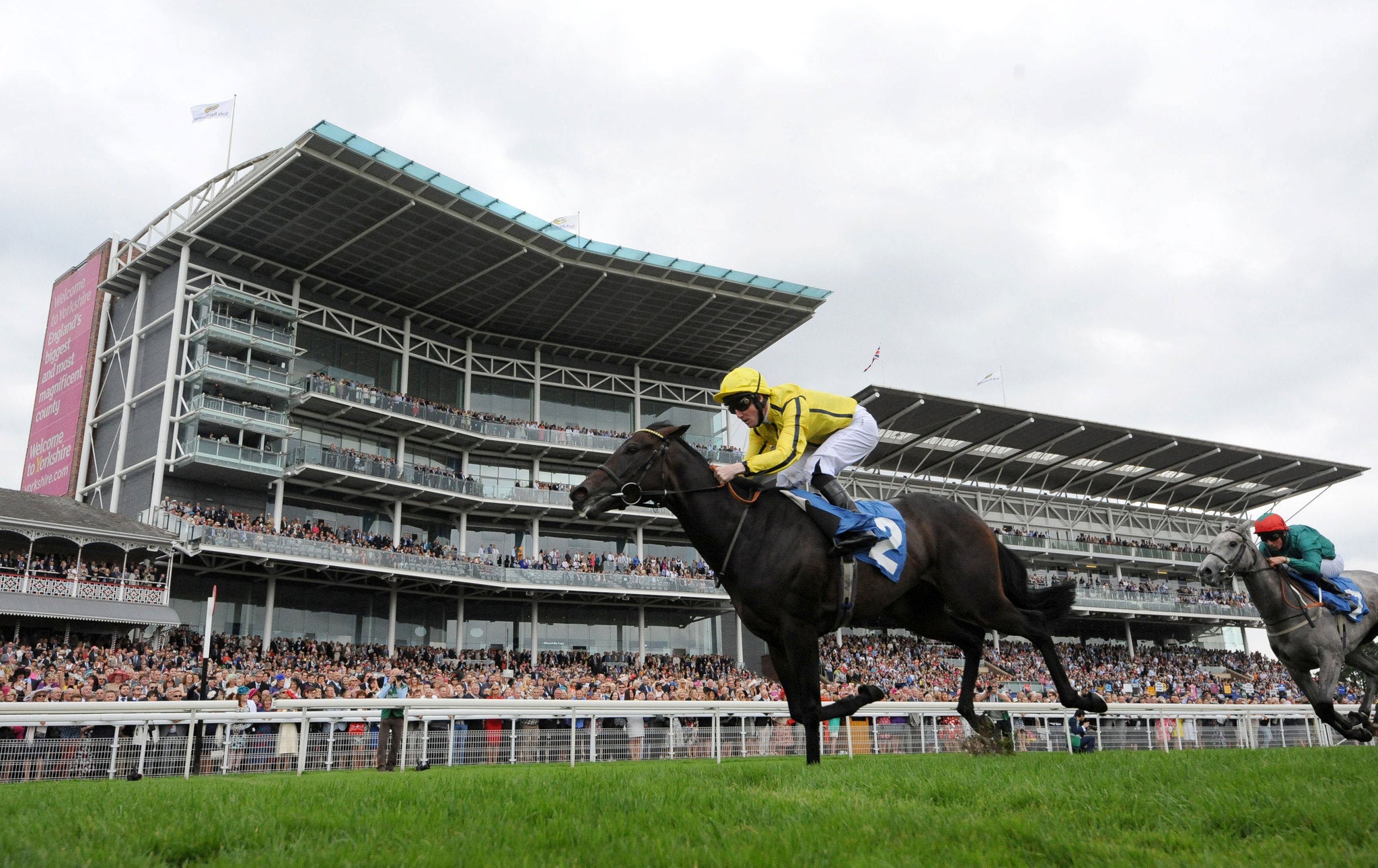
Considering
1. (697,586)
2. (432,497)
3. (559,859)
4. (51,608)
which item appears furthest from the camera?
(697,586)

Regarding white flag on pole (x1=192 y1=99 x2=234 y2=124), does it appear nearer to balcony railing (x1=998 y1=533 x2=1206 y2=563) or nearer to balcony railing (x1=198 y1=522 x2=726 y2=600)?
balcony railing (x1=198 y1=522 x2=726 y2=600)

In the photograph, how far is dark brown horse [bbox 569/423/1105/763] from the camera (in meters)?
6.51

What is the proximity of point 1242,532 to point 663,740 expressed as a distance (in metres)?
8.35

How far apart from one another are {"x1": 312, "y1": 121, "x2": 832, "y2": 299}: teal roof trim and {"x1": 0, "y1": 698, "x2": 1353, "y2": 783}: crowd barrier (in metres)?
22.2

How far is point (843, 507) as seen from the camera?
7.21m

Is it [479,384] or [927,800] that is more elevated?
[479,384]

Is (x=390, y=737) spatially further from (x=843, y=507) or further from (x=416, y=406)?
(x=416, y=406)

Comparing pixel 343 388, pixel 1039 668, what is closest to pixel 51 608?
pixel 343 388

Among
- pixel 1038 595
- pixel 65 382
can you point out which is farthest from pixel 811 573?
pixel 65 382

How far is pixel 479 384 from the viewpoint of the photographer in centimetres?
4431

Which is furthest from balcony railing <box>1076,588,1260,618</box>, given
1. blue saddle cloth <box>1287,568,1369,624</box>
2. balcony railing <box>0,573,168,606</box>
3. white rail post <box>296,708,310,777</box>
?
white rail post <box>296,708,310,777</box>

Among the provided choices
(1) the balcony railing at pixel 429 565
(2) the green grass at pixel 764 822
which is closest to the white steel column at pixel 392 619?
(1) the balcony railing at pixel 429 565

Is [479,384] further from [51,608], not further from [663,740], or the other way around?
[663,740]

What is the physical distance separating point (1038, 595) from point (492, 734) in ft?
26.2
